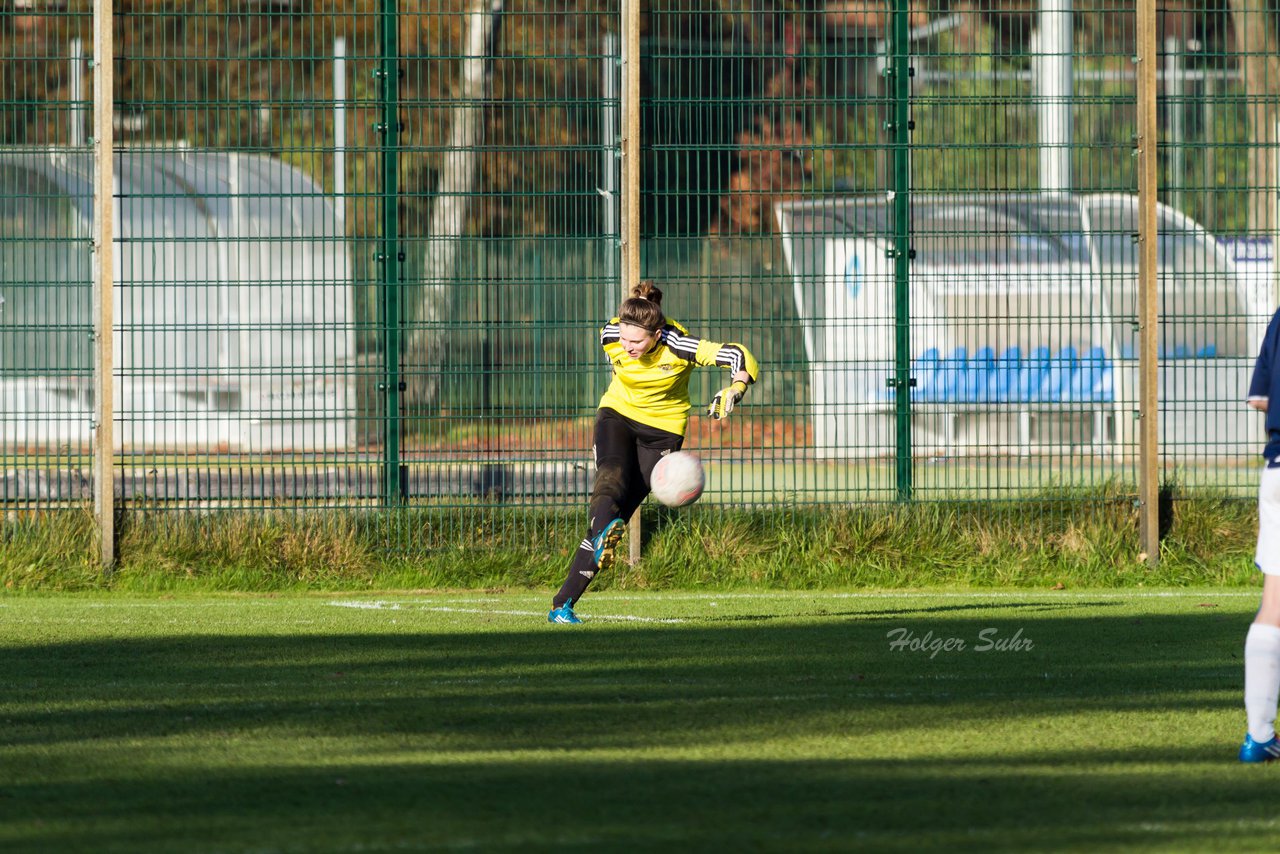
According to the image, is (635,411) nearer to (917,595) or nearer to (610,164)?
(917,595)

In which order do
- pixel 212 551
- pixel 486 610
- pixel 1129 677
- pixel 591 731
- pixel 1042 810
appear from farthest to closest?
pixel 212 551 < pixel 486 610 < pixel 1129 677 < pixel 591 731 < pixel 1042 810

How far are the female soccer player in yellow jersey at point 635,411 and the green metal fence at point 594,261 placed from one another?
2538mm

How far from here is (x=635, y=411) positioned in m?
10.2

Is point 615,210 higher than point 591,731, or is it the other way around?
point 615,210

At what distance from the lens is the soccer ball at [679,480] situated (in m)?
9.73

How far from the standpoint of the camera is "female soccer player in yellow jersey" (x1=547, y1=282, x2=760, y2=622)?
390 inches

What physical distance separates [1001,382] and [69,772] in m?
8.34

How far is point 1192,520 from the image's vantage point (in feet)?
42.6

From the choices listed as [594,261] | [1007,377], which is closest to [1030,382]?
[1007,377]

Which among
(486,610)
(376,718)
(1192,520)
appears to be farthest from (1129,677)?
(1192,520)

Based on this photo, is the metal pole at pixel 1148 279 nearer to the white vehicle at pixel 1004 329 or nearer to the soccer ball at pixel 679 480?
the white vehicle at pixel 1004 329

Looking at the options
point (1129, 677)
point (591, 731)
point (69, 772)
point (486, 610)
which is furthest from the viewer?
point (486, 610)

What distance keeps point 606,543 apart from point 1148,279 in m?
5.14

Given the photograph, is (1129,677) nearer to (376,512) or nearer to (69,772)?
(69,772)
